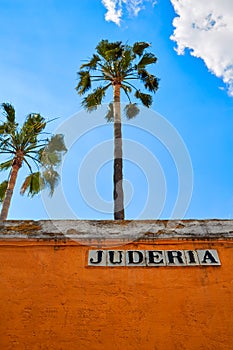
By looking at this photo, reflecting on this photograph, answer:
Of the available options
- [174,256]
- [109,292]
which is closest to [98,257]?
[109,292]

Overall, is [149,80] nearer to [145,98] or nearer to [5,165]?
[145,98]

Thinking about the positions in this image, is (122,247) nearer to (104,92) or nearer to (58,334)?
(58,334)

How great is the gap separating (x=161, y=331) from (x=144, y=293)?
0.48 meters

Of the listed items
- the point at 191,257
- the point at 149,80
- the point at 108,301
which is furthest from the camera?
the point at 149,80

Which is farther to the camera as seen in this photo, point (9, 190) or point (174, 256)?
point (9, 190)

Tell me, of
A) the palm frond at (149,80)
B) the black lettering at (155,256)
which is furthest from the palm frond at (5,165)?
the black lettering at (155,256)

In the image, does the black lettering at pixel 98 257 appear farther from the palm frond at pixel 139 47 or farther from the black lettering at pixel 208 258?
the palm frond at pixel 139 47

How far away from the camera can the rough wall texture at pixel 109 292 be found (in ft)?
11.7

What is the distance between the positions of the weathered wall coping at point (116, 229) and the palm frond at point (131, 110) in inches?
331

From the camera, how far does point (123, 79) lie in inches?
479

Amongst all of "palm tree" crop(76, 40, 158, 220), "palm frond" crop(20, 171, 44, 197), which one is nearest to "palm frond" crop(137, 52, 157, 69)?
"palm tree" crop(76, 40, 158, 220)

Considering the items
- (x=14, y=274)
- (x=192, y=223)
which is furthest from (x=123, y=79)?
(x=14, y=274)

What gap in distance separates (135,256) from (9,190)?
25.5 feet

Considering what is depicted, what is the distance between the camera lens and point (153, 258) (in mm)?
4191
